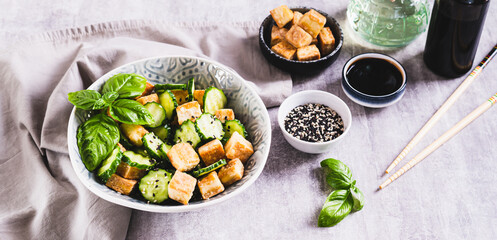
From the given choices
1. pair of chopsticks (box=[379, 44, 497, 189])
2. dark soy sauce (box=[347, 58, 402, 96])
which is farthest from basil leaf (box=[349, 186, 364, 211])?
dark soy sauce (box=[347, 58, 402, 96])

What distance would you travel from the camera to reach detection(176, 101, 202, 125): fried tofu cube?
181 centimetres

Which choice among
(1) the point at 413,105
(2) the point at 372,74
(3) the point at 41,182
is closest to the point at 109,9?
(3) the point at 41,182

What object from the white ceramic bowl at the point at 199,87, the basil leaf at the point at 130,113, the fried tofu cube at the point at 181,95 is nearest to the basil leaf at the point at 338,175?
the white ceramic bowl at the point at 199,87

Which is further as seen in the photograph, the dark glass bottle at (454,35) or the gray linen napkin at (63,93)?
the dark glass bottle at (454,35)

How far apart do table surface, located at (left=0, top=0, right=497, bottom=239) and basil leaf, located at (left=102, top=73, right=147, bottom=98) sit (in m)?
0.50

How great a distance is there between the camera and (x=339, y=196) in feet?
6.02

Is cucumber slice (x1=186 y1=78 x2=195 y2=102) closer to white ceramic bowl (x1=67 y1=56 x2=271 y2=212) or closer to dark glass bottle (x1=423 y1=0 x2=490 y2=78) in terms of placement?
white ceramic bowl (x1=67 y1=56 x2=271 y2=212)

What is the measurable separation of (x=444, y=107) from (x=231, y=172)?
3.74ft

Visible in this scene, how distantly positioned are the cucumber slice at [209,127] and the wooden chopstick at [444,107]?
2.53ft

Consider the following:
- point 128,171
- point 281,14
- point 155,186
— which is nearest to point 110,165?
point 128,171

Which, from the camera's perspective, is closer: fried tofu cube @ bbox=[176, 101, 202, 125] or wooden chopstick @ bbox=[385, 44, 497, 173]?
fried tofu cube @ bbox=[176, 101, 202, 125]

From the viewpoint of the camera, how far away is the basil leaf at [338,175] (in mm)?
1879

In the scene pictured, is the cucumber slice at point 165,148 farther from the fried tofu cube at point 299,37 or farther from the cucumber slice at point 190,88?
the fried tofu cube at point 299,37

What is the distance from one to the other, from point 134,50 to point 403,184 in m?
1.40
